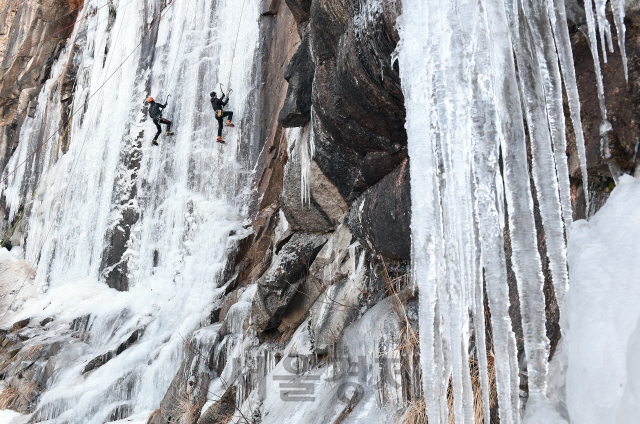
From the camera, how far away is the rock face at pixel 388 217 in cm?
Answer: 369

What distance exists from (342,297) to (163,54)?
9.42m

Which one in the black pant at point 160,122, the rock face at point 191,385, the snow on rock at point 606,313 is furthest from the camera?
the black pant at point 160,122

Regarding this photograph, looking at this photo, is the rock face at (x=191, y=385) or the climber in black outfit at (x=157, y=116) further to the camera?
the climber in black outfit at (x=157, y=116)

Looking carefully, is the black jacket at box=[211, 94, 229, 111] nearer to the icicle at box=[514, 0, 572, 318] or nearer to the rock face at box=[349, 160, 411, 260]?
the rock face at box=[349, 160, 411, 260]

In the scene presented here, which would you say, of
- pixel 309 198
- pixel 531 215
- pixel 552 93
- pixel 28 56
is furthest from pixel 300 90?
pixel 28 56

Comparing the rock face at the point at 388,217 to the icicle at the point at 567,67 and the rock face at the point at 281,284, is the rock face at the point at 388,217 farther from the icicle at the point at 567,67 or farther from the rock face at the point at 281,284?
the icicle at the point at 567,67

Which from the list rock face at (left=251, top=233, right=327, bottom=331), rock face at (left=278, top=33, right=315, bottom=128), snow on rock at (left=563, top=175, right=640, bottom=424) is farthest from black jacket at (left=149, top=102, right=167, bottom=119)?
snow on rock at (left=563, top=175, right=640, bottom=424)

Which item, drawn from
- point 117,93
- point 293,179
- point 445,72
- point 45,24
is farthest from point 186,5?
point 445,72

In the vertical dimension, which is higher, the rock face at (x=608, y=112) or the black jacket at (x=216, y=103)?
the black jacket at (x=216, y=103)

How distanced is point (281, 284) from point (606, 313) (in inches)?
166

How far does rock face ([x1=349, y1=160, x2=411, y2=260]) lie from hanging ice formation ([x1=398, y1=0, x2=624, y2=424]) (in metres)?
1.26

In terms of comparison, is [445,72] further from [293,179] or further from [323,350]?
[293,179]

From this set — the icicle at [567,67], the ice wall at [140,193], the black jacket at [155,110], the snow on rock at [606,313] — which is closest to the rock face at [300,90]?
the icicle at [567,67]

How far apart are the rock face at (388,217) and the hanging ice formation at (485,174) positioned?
4.13 ft
